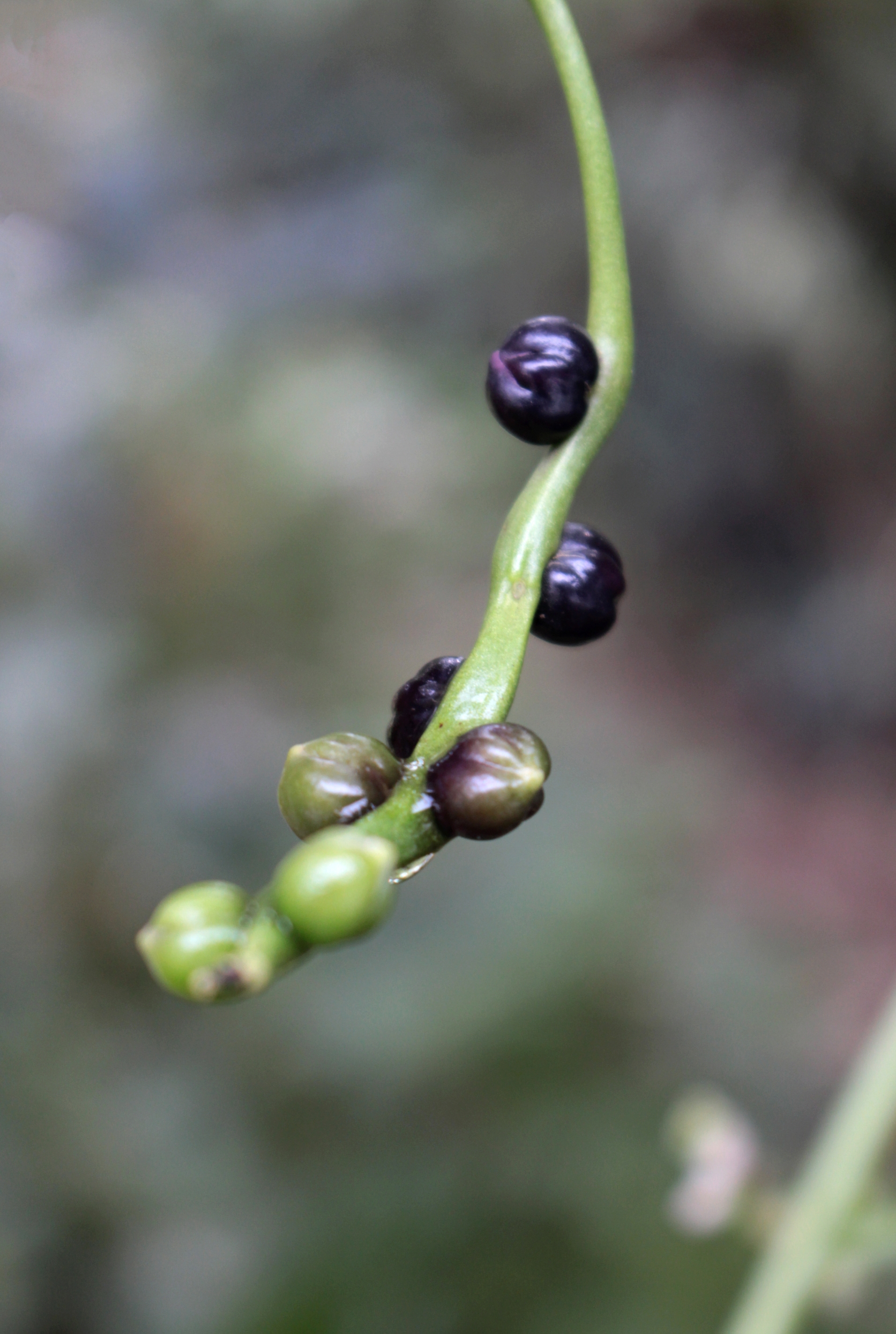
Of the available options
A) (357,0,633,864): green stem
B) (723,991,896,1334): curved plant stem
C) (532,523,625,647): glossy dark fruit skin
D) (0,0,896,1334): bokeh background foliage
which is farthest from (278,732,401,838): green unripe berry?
(0,0,896,1334): bokeh background foliage

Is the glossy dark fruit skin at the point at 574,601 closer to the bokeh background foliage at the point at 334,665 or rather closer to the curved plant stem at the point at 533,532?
the curved plant stem at the point at 533,532

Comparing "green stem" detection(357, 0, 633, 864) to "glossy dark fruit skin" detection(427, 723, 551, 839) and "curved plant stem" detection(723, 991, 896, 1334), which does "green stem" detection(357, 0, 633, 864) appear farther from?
"curved plant stem" detection(723, 991, 896, 1334)

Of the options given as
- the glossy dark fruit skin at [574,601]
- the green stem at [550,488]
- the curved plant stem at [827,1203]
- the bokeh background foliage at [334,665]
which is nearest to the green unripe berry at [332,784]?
the green stem at [550,488]

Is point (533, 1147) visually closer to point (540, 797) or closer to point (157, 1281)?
point (157, 1281)

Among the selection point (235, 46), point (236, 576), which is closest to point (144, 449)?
point (236, 576)

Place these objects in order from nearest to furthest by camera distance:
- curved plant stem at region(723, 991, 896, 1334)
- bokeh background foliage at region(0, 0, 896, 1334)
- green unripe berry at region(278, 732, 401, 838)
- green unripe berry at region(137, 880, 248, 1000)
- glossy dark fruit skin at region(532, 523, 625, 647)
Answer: green unripe berry at region(137, 880, 248, 1000) < green unripe berry at region(278, 732, 401, 838) < glossy dark fruit skin at region(532, 523, 625, 647) < curved plant stem at region(723, 991, 896, 1334) < bokeh background foliage at region(0, 0, 896, 1334)

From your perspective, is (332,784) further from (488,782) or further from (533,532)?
(533,532)
